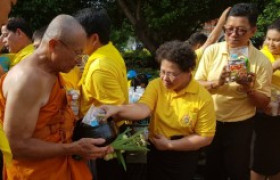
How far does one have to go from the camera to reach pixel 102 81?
10.0ft

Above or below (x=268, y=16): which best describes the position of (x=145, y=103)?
above

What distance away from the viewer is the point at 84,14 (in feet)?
10.8

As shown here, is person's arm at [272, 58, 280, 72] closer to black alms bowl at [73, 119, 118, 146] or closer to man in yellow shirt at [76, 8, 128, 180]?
man in yellow shirt at [76, 8, 128, 180]

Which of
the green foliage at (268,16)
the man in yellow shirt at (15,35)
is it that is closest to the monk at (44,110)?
the man in yellow shirt at (15,35)

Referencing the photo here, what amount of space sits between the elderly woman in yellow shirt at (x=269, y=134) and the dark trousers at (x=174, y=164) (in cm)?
132

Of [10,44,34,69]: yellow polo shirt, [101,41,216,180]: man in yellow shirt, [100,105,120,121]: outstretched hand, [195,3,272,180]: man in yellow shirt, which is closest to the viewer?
[100,105,120,121]: outstretched hand

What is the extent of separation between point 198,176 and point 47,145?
2863mm

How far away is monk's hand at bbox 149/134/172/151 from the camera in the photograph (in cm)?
315

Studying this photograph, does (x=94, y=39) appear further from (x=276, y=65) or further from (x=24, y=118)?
(x=276, y=65)

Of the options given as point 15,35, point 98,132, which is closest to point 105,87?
point 98,132

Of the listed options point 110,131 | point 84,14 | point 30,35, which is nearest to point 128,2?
point 30,35

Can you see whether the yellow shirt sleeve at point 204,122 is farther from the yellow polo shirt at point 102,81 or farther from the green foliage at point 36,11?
the green foliage at point 36,11

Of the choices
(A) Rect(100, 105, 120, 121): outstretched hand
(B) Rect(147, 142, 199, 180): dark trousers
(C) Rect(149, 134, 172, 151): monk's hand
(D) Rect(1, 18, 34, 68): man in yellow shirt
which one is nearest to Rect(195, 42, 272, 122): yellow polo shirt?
(B) Rect(147, 142, 199, 180): dark trousers

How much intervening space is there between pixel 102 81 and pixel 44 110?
68 centimetres
